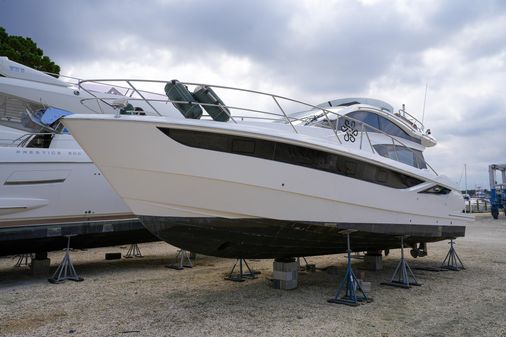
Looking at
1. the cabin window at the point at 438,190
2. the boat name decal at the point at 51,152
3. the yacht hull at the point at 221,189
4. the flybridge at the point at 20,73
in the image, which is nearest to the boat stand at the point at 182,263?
the boat name decal at the point at 51,152

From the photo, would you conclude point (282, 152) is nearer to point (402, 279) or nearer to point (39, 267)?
point (402, 279)

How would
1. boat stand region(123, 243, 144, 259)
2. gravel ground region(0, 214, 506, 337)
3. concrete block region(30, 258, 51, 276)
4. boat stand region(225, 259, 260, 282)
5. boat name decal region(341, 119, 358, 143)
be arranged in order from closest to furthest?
gravel ground region(0, 214, 506, 337) → boat name decal region(341, 119, 358, 143) → boat stand region(225, 259, 260, 282) → concrete block region(30, 258, 51, 276) → boat stand region(123, 243, 144, 259)

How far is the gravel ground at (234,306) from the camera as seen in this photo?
476 centimetres

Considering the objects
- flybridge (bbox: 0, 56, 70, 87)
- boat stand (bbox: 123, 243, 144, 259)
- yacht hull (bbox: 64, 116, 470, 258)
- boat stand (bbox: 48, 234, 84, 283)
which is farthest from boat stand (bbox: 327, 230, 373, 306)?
flybridge (bbox: 0, 56, 70, 87)

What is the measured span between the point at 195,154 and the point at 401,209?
3.75 metres

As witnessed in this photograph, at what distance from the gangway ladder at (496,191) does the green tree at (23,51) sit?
2910 centimetres

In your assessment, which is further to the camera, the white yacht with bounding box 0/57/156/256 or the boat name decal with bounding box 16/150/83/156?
the boat name decal with bounding box 16/150/83/156

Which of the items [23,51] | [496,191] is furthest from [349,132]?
[496,191]

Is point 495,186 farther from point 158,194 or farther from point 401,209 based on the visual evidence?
point 158,194

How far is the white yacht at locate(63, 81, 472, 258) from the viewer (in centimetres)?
519

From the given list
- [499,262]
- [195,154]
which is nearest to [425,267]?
[499,262]

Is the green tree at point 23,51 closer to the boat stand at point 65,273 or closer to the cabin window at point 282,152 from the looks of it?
the boat stand at point 65,273

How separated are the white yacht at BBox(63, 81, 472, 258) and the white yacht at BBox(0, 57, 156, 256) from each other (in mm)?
2010

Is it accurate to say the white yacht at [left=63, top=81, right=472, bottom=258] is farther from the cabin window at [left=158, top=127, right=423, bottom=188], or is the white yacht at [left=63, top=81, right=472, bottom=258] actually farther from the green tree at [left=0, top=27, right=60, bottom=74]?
the green tree at [left=0, top=27, right=60, bottom=74]
